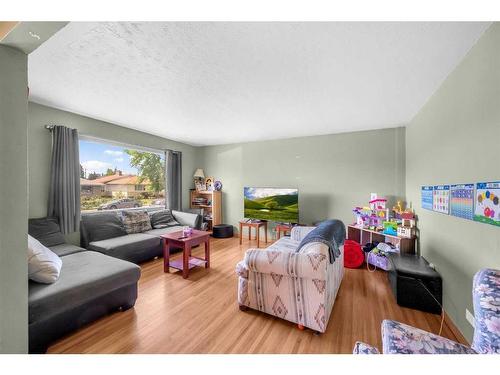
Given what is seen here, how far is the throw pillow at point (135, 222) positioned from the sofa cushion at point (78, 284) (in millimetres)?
1177

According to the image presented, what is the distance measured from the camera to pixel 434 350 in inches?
38.7

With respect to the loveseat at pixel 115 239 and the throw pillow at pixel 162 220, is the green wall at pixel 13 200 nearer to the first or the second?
the loveseat at pixel 115 239

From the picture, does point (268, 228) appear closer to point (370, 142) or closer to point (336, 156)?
point (336, 156)

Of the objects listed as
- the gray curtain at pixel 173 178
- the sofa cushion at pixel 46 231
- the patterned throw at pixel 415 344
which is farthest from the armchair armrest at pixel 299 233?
the sofa cushion at pixel 46 231

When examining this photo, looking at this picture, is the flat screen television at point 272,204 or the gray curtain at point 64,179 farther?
the flat screen television at point 272,204

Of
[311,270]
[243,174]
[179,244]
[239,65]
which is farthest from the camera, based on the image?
[243,174]

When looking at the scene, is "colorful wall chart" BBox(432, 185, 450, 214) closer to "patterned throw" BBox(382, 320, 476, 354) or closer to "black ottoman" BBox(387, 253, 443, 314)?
"black ottoman" BBox(387, 253, 443, 314)

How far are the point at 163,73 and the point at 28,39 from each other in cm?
104

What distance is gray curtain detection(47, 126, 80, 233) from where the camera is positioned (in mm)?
2840

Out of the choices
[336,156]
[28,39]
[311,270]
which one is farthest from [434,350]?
[336,156]

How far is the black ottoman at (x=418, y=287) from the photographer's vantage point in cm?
196

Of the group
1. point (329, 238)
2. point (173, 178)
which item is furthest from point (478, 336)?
point (173, 178)

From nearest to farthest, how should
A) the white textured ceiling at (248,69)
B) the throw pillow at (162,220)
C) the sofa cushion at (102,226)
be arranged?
the white textured ceiling at (248,69), the sofa cushion at (102,226), the throw pillow at (162,220)

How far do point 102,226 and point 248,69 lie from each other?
3206 millimetres
